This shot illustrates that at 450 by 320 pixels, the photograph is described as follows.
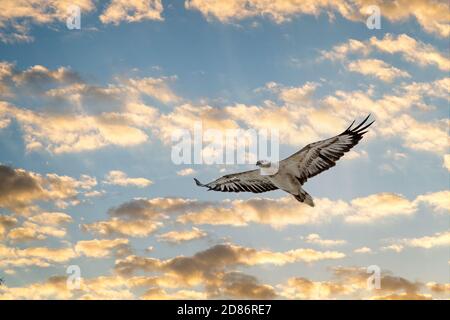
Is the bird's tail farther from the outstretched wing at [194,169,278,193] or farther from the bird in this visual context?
the outstretched wing at [194,169,278,193]

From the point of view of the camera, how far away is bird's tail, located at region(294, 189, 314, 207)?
94.0 feet

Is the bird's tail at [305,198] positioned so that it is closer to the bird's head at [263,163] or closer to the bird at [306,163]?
the bird at [306,163]

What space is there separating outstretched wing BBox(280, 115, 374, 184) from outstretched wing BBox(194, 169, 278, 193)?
2.21 metres

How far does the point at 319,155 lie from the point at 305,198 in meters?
2.39

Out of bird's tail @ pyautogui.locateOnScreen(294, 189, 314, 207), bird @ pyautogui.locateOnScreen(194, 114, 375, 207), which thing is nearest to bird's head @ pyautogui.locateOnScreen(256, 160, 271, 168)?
bird @ pyautogui.locateOnScreen(194, 114, 375, 207)

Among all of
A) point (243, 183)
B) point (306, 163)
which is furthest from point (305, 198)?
point (243, 183)

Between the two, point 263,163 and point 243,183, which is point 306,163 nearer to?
point 263,163

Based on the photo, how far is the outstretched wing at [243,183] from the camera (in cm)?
Answer: 3129

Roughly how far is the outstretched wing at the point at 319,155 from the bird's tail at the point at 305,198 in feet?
2.82

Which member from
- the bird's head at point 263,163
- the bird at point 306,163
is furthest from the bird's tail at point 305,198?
the bird's head at point 263,163
